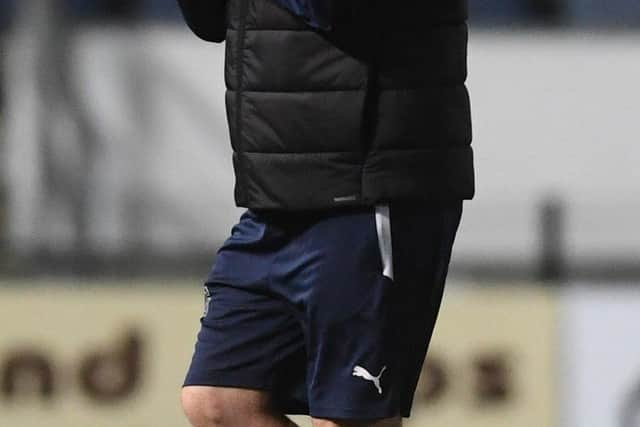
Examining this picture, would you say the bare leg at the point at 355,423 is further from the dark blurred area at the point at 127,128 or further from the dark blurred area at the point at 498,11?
the dark blurred area at the point at 498,11

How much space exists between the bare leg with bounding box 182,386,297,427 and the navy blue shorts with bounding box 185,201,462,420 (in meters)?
0.02

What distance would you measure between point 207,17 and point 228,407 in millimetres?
668

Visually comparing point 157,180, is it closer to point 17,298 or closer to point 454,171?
point 17,298

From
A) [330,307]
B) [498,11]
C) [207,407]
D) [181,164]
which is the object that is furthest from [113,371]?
[330,307]

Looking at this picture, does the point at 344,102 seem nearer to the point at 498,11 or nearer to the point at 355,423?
the point at 355,423

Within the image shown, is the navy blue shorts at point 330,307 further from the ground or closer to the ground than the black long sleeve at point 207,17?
closer to the ground

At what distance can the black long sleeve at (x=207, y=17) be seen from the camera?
326 cm

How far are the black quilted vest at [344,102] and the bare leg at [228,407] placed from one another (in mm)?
318

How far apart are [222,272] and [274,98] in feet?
1.09

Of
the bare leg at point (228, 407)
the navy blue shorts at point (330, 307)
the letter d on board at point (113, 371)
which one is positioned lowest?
the letter d on board at point (113, 371)

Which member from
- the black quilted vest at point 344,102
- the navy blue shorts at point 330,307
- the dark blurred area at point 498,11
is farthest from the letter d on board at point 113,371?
the black quilted vest at point 344,102

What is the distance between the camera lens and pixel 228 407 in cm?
317

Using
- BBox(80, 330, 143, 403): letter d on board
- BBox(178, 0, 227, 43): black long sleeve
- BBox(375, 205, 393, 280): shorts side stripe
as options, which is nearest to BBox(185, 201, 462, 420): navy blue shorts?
BBox(375, 205, 393, 280): shorts side stripe

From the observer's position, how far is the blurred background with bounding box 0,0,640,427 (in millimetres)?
6578
